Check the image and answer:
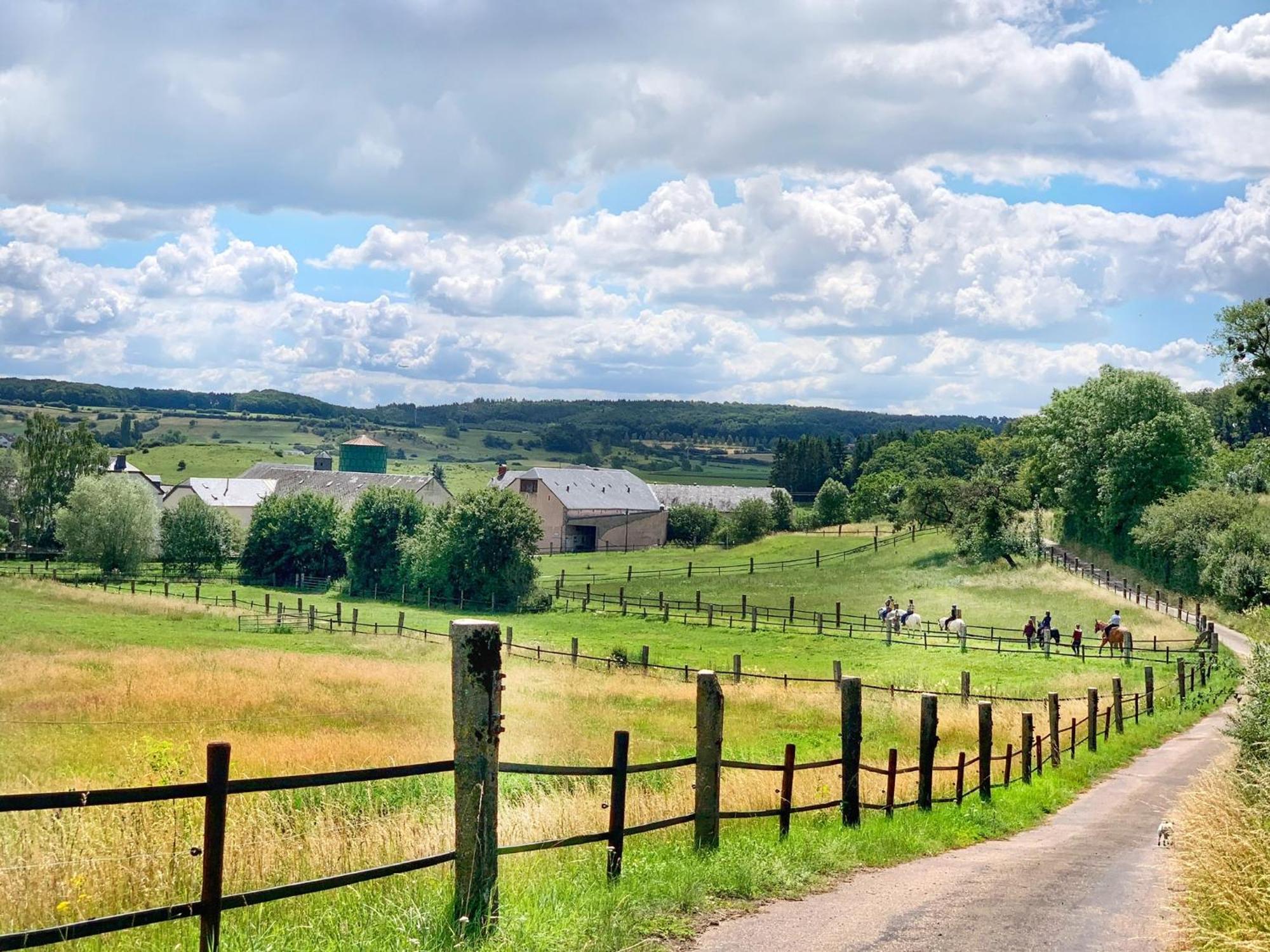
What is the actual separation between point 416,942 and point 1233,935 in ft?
16.4

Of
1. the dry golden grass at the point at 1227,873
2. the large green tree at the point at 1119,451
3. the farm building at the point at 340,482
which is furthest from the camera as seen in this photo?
the farm building at the point at 340,482

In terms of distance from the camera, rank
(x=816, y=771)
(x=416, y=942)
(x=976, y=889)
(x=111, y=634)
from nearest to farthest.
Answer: (x=416, y=942) → (x=976, y=889) → (x=816, y=771) → (x=111, y=634)

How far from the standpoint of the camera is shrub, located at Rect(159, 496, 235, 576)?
82625mm

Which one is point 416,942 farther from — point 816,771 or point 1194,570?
point 1194,570

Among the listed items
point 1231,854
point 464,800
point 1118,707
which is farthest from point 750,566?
point 464,800

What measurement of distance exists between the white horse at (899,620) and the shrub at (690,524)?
55705 mm

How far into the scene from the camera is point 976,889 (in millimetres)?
9773

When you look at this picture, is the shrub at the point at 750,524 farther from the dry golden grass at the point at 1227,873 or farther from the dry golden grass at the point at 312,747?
the dry golden grass at the point at 1227,873

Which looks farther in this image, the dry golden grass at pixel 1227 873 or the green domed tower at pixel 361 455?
the green domed tower at pixel 361 455

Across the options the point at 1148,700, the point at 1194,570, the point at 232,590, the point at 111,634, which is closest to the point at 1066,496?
the point at 1194,570

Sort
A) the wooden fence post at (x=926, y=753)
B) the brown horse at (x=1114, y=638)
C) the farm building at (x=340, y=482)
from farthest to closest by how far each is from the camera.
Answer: the farm building at (x=340, y=482) → the brown horse at (x=1114, y=638) → the wooden fence post at (x=926, y=753)

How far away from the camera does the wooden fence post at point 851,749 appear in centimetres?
1192

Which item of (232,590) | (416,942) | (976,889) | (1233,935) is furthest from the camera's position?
(232,590)

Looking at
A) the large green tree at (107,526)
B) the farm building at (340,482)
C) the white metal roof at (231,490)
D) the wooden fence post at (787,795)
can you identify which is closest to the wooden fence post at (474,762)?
the wooden fence post at (787,795)
